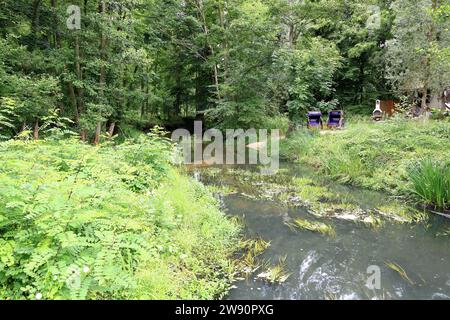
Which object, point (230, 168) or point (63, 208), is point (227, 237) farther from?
point (230, 168)

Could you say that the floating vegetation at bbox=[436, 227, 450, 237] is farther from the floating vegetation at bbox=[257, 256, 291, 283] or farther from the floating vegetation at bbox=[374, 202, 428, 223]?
the floating vegetation at bbox=[257, 256, 291, 283]

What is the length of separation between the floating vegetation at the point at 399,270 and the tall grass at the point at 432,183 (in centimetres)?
278

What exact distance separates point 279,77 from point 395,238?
33.1 feet

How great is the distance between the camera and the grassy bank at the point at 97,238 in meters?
2.61

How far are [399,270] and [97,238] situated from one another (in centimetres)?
371

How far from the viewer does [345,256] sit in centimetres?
461

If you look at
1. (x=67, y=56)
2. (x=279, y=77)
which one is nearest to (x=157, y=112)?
(x=279, y=77)

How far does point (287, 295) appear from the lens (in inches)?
145

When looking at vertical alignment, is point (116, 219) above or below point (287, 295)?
above

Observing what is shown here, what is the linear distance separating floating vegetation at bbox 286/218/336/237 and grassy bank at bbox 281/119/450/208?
8.33 feet

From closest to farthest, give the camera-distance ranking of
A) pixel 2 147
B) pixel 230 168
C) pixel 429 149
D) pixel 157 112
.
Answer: pixel 2 147 → pixel 429 149 → pixel 230 168 → pixel 157 112

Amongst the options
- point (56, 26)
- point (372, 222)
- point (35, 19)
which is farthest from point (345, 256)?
point (35, 19)

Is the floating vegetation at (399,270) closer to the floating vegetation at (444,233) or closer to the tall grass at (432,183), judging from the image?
the floating vegetation at (444,233)

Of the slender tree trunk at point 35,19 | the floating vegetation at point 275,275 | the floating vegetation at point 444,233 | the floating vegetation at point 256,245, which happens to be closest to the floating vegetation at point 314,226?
the floating vegetation at point 256,245
